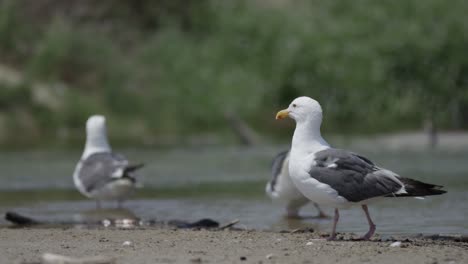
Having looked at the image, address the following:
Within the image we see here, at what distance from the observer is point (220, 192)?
1658 cm

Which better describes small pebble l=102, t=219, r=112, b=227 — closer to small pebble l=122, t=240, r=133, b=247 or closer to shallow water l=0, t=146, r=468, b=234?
shallow water l=0, t=146, r=468, b=234

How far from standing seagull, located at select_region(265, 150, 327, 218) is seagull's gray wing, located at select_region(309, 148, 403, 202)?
2.90m

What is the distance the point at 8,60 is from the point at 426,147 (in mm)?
27061

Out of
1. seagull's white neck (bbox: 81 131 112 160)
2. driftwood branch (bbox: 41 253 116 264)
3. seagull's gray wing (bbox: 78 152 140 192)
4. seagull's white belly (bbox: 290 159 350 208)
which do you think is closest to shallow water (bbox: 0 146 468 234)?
seagull's gray wing (bbox: 78 152 140 192)

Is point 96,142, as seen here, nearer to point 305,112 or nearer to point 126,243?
point 305,112

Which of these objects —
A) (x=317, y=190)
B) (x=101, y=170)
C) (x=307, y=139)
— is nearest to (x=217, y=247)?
(x=317, y=190)

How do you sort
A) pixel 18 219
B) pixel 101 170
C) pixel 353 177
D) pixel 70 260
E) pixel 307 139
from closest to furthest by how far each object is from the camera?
pixel 70 260 < pixel 353 177 < pixel 307 139 < pixel 18 219 < pixel 101 170

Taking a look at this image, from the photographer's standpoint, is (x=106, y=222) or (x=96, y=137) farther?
(x=96, y=137)

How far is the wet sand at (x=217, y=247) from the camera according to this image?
826 cm

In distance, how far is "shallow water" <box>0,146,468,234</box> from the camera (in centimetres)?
1235

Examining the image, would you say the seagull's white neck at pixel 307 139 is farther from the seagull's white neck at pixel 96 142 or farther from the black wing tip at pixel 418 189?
the seagull's white neck at pixel 96 142

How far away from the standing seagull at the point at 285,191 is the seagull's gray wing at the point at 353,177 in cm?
290

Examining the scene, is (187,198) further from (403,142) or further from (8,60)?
(8,60)

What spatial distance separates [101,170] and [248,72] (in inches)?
821
